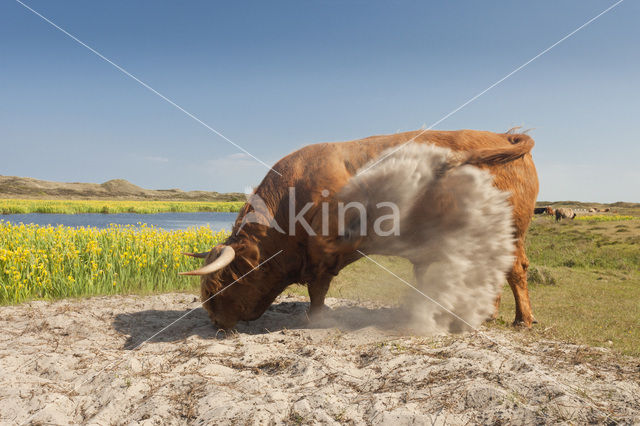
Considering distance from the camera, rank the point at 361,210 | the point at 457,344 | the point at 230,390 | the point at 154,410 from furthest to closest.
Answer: the point at 361,210 → the point at 457,344 → the point at 230,390 → the point at 154,410

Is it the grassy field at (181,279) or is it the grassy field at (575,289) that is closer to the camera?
the grassy field at (575,289)

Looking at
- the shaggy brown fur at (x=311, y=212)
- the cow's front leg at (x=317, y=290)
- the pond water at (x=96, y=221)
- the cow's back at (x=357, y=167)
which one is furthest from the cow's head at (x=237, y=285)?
the pond water at (x=96, y=221)

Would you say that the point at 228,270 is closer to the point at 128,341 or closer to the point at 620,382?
the point at 128,341

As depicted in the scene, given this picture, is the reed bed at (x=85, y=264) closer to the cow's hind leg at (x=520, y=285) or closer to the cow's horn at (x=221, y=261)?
the cow's horn at (x=221, y=261)

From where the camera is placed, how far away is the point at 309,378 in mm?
2982

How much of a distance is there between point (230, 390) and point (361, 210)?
2257mm

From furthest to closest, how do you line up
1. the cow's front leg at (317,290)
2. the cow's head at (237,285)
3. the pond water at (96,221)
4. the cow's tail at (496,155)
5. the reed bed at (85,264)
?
the pond water at (96,221) < the reed bed at (85,264) < the cow's front leg at (317,290) < the cow's head at (237,285) < the cow's tail at (496,155)

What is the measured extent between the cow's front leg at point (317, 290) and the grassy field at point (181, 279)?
102 cm

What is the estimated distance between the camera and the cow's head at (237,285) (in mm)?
4473

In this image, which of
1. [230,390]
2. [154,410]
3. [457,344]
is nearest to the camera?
[154,410]

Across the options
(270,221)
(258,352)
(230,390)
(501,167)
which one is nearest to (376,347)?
(258,352)

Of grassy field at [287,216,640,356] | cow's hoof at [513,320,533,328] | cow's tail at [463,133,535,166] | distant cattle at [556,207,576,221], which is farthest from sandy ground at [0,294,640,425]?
distant cattle at [556,207,576,221]

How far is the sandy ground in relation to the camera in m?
2.39

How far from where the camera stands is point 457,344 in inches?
141
